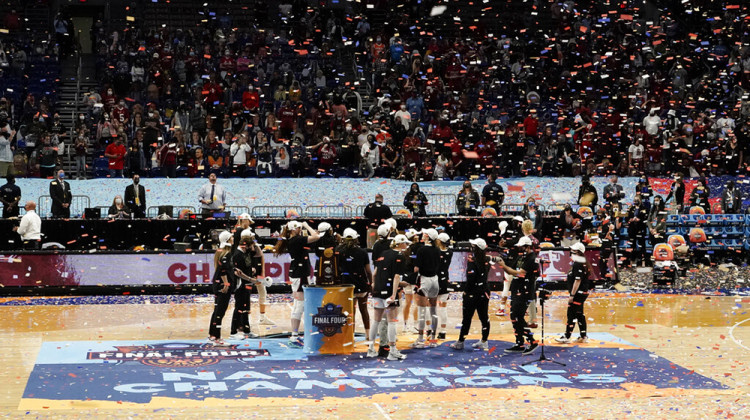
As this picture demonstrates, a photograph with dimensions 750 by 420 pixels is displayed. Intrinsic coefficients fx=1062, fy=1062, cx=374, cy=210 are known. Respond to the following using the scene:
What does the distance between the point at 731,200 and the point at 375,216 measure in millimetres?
10549

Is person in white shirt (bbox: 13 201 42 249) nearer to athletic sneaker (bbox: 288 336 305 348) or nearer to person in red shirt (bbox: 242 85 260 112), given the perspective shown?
athletic sneaker (bbox: 288 336 305 348)

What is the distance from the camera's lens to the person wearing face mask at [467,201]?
26734 millimetres

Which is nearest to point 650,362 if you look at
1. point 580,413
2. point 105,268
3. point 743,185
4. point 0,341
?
point 580,413

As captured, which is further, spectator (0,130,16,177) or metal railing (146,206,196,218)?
spectator (0,130,16,177)

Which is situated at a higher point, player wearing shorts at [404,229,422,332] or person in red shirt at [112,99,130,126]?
person in red shirt at [112,99,130,126]

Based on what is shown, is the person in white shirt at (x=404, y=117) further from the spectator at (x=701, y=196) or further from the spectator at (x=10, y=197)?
the spectator at (x=10, y=197)

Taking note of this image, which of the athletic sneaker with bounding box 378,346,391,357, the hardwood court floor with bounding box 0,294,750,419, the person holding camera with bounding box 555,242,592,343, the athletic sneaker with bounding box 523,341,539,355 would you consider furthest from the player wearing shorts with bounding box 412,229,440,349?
the person holding camera with bounding box 555,242,592,343

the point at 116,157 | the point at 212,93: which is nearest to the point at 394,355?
the point at 116,157

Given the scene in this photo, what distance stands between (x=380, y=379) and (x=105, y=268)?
32.8 ft

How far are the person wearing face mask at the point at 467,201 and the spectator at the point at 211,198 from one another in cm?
599

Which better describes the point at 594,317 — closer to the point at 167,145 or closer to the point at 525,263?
the point at 525,263

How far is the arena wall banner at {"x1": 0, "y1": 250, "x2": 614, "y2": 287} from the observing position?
2234 cm

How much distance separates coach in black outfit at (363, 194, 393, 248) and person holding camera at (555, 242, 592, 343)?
8341 mm

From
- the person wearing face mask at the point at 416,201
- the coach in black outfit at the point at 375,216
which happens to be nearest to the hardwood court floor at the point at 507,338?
the coach in black outfit at the point at 375,216
